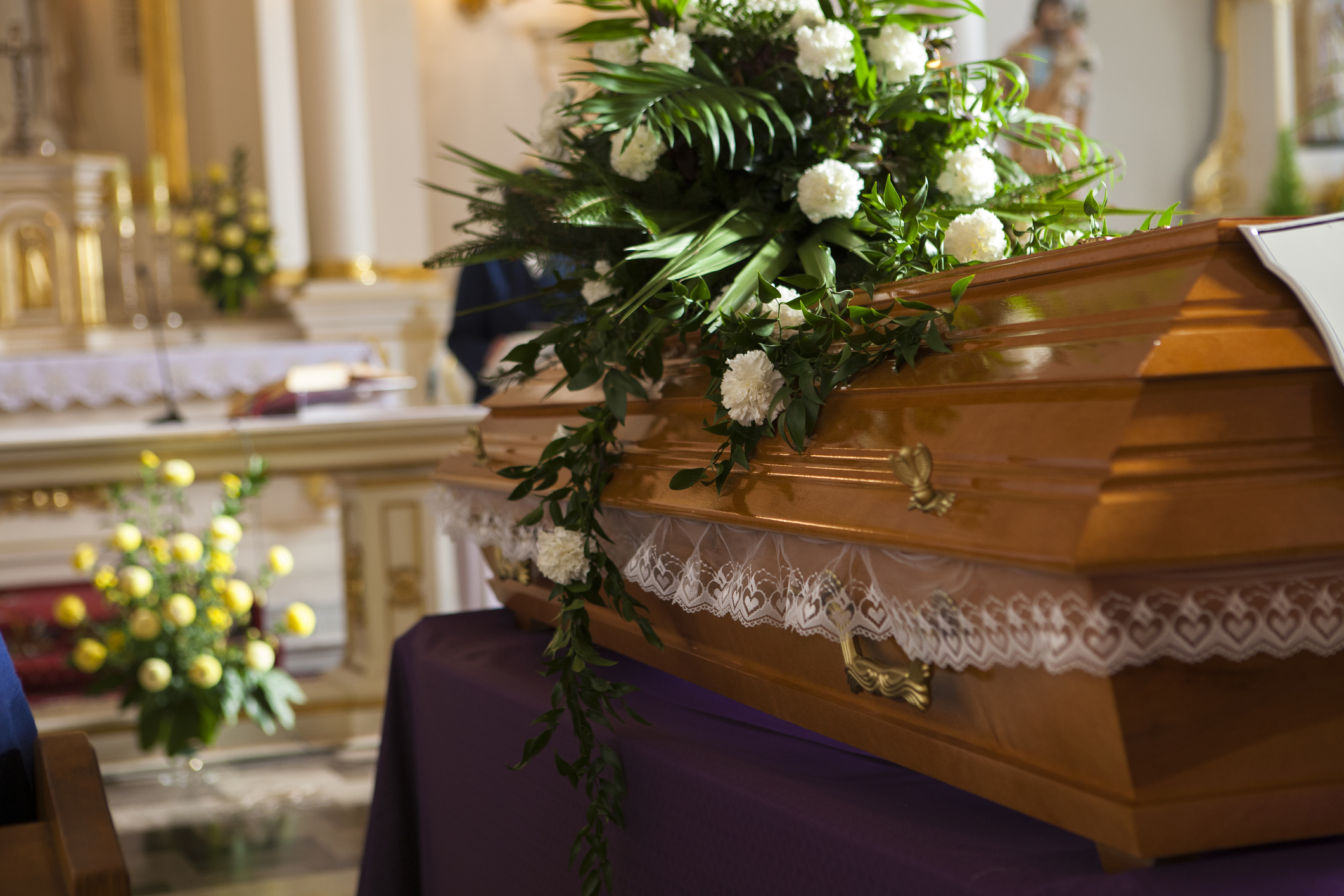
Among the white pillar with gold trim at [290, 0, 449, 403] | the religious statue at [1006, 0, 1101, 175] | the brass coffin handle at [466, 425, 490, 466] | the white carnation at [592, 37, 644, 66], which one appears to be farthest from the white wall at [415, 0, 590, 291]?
the white carnation at [592, 37, 644, 66]

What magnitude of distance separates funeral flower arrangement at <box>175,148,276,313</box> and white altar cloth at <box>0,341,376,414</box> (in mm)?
561

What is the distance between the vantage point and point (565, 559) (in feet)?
4.30

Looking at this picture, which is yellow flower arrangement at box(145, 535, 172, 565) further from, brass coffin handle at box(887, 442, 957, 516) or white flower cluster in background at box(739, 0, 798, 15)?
brass coffin handle at box(887, 442, 957, 516)

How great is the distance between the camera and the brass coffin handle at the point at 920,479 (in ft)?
2.80

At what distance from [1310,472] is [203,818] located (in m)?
3.06

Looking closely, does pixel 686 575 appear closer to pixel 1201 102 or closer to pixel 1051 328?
pixel 1051 328

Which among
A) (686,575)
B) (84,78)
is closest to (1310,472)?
(686,575)

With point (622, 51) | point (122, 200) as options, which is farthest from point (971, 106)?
point (122, 200)

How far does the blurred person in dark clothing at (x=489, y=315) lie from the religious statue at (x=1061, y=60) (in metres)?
5.53

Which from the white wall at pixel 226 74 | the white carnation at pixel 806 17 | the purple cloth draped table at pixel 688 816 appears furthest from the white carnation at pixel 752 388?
the white wall at pixel 226 74

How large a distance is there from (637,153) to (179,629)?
2.28 meters

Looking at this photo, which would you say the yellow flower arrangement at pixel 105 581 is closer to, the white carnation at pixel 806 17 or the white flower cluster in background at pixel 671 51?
the white flower cluster in background at pixel 671 51

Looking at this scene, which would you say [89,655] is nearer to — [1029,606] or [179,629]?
[179,629]

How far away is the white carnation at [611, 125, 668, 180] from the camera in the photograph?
1438 mm
